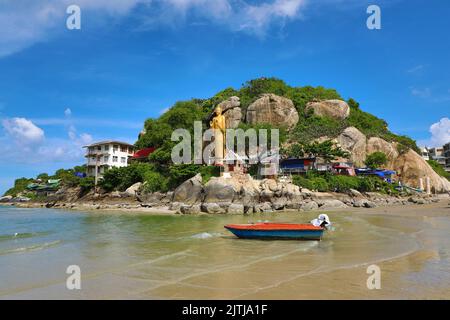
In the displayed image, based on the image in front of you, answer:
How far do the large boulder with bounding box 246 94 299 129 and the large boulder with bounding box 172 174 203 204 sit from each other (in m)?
21.7

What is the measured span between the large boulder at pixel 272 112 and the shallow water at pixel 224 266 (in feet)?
137

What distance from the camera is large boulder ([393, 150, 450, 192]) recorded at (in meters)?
57.3

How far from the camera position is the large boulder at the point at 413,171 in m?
57.3

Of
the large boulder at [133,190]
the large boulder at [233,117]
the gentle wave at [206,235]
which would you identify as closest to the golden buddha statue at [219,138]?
the large boulder at [233,117]

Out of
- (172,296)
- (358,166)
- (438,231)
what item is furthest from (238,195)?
(172,296)

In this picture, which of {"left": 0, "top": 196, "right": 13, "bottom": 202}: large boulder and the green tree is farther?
{"left": 0, "top": 196, "right": 13, "bottom": 202}: large boulder

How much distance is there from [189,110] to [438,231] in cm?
4855

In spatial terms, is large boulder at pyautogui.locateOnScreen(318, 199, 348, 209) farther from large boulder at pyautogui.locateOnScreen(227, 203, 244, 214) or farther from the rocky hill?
the rocky hill

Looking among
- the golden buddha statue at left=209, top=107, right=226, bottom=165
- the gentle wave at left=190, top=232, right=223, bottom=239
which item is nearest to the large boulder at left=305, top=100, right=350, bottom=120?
the golden buddha statue at left=209, top=107, right=226, bottom=165

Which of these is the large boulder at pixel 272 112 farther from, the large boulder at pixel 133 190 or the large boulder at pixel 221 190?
the large boulder at pixel 221 190

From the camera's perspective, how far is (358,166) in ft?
181

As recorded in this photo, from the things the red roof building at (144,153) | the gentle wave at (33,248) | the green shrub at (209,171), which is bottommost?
the gentle wave at (33,248)

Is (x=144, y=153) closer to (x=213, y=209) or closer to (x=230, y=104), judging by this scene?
(x=230, y=104)
